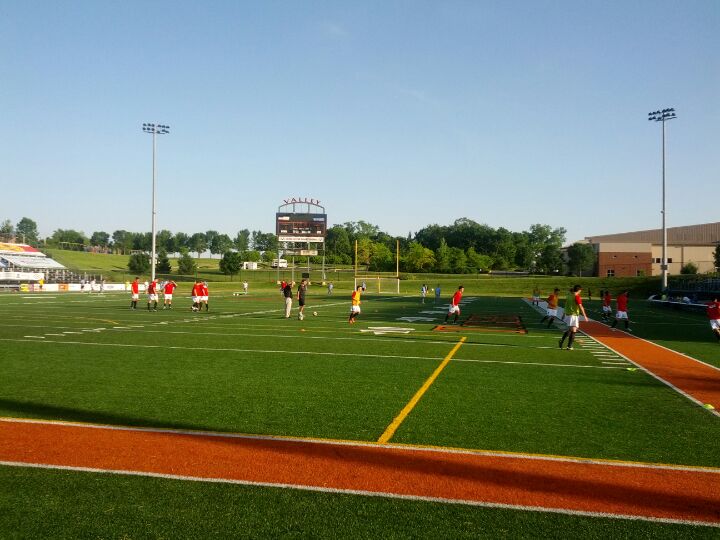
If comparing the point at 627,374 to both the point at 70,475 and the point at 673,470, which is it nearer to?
the point at 673,470

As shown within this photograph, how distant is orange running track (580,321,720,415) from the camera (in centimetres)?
1034

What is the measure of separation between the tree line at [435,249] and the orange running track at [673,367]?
275ft

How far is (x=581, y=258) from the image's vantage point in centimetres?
11319

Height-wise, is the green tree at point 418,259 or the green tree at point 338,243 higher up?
the green tree at point 338,243

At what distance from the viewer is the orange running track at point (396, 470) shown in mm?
5105

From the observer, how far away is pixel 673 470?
589 cm

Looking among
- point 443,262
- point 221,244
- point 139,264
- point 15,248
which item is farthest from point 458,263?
point 221,244

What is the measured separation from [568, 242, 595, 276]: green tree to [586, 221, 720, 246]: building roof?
8.34 feet

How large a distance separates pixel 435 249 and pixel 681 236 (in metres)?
62.6

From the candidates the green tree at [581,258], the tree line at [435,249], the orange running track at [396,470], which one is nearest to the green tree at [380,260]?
the tree line at [435,249]

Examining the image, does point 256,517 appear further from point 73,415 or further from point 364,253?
point 364,253

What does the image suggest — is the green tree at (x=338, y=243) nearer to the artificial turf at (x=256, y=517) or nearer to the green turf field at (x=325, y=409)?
the green turf field at (x=325, y=409)

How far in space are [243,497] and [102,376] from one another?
278 inches

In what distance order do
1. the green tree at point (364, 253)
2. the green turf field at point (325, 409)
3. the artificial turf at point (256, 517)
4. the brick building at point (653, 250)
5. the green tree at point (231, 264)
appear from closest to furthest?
the artificial turf at point (256, 517) → the green turf field at point (325, 409) → the green tree at point (231, 264) → the brick building at point (653, 250) → the green tree at point (364, 253)
